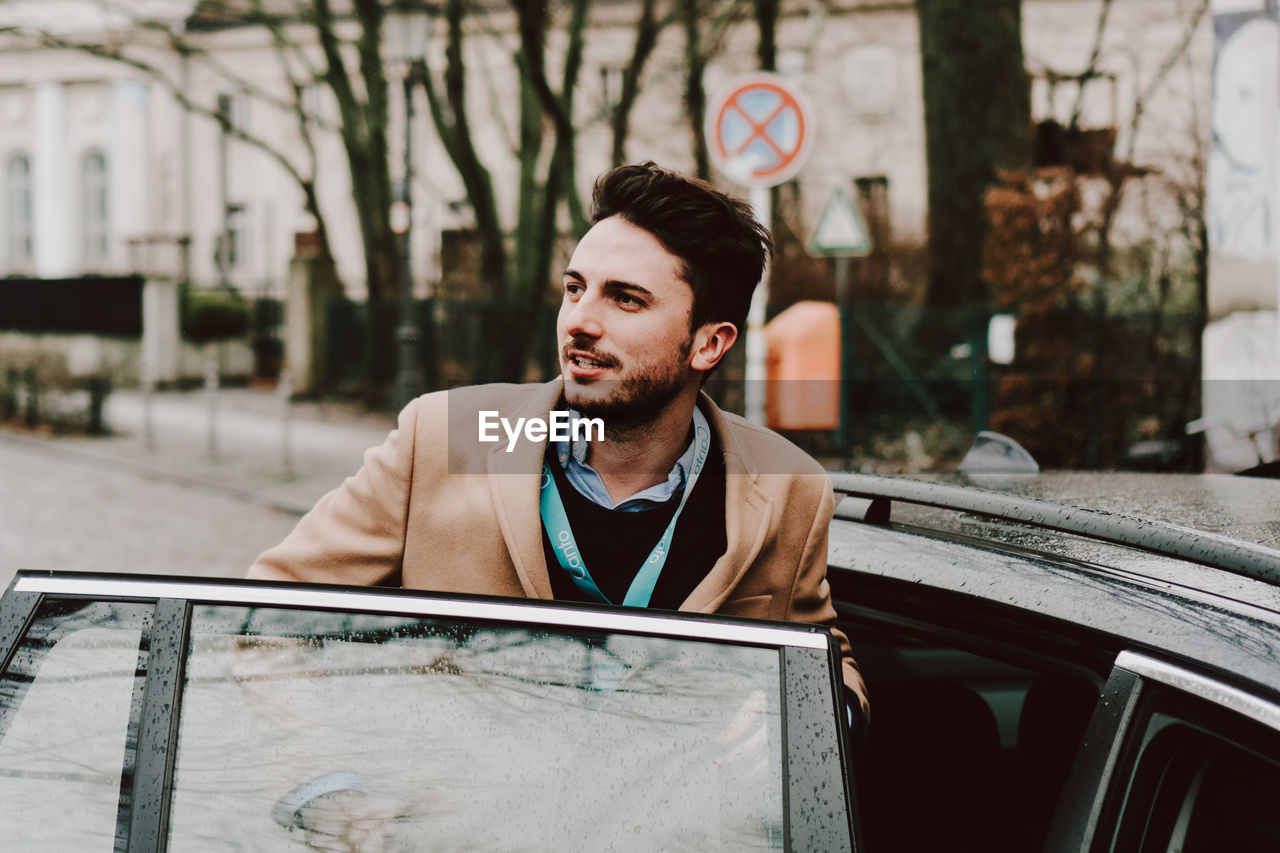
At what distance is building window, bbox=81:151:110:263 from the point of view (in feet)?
136

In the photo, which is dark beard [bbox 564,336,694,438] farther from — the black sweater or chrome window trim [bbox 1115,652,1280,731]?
chrome window trim [bbox 1115,652,1280,731]

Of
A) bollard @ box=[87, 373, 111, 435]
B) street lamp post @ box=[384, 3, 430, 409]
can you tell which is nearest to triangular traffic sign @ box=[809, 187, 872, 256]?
street lamp post @ box=[384, 3, 430, 409]

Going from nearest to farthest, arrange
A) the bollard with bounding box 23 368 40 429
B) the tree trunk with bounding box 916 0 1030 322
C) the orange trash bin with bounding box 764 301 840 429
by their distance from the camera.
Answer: the orange trash bin with bounding box 764 301 840 429
the tree trunk with bounding box 916 0 1030 322
the bollard with bounding box 23 368 40 429

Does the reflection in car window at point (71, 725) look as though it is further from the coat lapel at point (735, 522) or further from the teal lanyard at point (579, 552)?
the coat lapel at point (735, 522)

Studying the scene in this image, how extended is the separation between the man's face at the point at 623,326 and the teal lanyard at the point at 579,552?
0.14 m

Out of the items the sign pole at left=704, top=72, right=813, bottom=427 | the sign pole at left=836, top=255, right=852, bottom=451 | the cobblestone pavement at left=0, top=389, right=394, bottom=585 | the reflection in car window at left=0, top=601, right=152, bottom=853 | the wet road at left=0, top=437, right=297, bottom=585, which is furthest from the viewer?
the sign pole at left=836, top=255, right=852, bottom=451

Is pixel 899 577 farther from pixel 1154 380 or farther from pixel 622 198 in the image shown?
pixel 1154 380

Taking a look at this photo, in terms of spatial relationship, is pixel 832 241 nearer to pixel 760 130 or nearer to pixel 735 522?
pixel 760 130

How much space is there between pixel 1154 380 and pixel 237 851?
11.2 metres

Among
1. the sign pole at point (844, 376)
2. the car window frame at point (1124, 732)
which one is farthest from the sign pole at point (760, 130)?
the car window frame at point (1124, 732)

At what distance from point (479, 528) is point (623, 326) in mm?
375

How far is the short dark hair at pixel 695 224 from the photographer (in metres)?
2.05

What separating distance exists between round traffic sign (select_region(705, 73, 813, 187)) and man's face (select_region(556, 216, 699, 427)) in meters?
5.76

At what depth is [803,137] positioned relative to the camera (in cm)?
770
